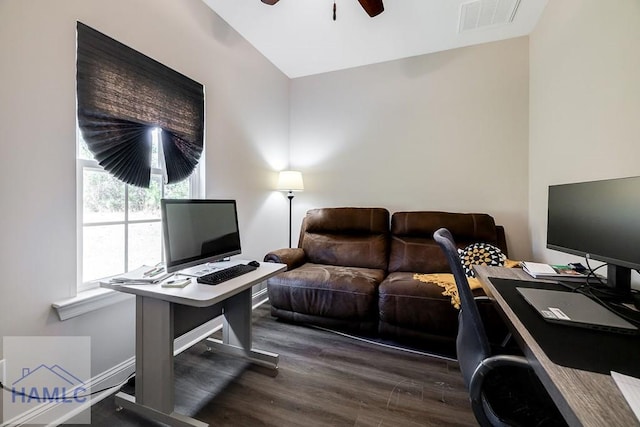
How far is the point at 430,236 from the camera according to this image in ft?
8.99

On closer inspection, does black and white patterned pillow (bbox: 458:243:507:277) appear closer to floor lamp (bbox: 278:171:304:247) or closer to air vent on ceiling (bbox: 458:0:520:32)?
floor lamp (bbox: 278:171:304:247)

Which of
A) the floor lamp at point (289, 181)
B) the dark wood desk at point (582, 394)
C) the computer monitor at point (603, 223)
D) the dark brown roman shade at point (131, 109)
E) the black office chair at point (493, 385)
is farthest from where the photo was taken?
the floor lamp at point (289, 181)

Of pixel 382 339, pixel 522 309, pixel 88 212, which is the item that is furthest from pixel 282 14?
pixel 382 339

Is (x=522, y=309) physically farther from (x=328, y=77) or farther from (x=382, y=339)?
(x=328, y=77)

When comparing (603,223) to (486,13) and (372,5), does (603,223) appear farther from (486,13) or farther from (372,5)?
(486,13)

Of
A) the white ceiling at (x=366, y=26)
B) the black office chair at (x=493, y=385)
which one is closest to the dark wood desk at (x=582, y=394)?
the black office chair at (x=493, y=385)

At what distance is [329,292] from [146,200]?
155 cm

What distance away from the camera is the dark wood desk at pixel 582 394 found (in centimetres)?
51

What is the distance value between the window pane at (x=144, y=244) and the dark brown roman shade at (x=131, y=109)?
0.32 meters

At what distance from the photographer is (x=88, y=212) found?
60.9 inches

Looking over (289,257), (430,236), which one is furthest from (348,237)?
(430,236)

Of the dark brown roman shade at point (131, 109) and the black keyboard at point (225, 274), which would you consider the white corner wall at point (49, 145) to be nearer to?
the dark brown roman shade at point (131, 109)

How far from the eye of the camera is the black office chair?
2.75 ft

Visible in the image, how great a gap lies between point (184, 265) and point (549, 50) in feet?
10.4
